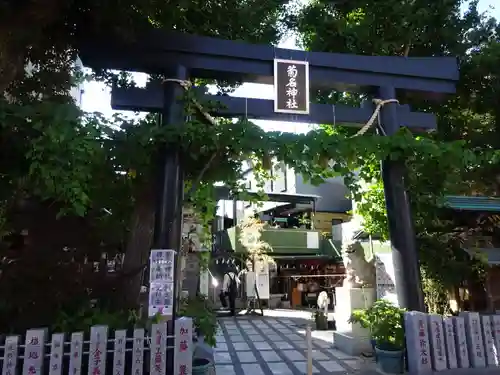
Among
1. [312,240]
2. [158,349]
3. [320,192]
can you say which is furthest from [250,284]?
[158,349]

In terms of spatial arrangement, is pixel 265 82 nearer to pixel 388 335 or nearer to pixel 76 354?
pixel 388 335

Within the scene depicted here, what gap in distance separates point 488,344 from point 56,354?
6.06m

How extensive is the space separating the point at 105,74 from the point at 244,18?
2.91 meters

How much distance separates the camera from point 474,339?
6.01m

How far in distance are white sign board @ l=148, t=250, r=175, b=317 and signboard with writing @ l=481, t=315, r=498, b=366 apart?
15.6 feet

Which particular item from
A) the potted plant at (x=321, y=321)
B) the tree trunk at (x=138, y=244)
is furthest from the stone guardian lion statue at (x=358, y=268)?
the tree trunk at (x=138, y=244)

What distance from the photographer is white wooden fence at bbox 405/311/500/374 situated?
229 inches

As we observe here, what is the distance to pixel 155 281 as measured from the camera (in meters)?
5.35

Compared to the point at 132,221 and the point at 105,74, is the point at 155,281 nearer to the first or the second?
the point at 132,221

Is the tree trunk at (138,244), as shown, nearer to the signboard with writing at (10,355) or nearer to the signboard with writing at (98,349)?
the signboard with writing at (98,349)

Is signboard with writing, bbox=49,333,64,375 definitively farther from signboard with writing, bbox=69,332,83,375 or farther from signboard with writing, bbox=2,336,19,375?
signboard with writing, bbox=2,336,19,375

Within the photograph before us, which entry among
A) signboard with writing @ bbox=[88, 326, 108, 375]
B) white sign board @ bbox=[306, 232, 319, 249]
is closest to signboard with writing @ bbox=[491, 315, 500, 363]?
signboard with writing @ bbox=[88, 326, 108, 375]

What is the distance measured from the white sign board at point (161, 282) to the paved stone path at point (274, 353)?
2.77 meters

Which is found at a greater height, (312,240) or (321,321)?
(312,240)
